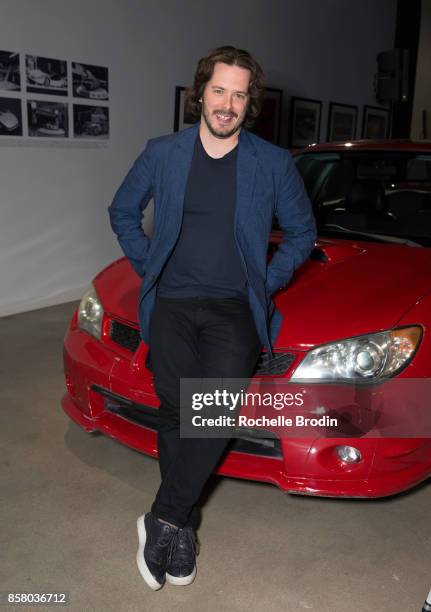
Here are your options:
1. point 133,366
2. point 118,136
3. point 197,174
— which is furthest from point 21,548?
point 118,136

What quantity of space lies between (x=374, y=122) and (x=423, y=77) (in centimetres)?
200

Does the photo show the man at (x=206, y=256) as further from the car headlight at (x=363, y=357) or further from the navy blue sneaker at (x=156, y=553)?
the car headlight at (x=363, y=357)

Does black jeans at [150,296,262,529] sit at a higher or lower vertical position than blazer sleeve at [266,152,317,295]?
lower

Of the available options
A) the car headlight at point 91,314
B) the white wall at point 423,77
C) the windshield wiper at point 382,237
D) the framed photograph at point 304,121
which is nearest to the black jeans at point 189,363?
the car headlight at point 91,314

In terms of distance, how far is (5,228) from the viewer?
15.6 feet

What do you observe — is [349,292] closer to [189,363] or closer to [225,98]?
[189,363]

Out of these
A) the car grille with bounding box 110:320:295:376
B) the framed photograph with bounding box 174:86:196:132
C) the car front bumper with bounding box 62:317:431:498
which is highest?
the framed photograph with bounding box 174:86:196:132

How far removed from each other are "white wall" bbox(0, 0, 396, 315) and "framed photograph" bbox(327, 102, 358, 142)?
5.31 feet

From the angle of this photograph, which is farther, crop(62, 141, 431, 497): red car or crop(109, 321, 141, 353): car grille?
crop(109, 321, 141, 353): car grille

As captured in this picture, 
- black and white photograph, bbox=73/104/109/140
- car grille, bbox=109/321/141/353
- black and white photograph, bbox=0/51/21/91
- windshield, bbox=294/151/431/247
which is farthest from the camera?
black and white photograph, bbox=73/104/109/140

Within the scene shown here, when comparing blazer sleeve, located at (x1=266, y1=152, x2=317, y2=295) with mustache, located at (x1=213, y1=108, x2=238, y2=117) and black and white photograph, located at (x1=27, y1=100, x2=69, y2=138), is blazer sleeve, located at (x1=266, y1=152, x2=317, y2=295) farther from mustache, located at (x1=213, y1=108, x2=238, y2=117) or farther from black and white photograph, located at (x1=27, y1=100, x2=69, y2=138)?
black and white photograph, located at (x1=27, y1=100, x2=69, y2=138)

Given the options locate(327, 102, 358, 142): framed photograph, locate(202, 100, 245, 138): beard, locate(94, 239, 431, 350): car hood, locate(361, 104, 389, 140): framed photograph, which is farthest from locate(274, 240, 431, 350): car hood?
locate(361, 104, 389, 140): framed photograph

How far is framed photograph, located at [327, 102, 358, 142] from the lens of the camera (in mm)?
8289

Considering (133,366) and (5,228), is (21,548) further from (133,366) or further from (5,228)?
(5,228)
